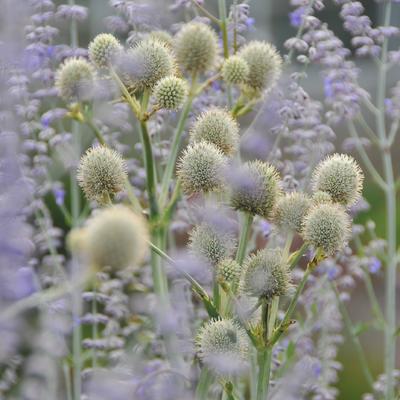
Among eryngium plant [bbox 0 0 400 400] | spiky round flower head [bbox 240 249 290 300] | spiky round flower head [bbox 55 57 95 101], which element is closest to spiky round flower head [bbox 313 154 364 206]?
eryngium plant [bbox 0 0 400 400]

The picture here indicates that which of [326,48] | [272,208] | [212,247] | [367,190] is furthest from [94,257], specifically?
[367,190]

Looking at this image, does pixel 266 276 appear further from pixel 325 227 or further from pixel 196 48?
pixel 196 48

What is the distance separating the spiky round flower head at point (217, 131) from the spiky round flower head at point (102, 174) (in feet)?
0.56

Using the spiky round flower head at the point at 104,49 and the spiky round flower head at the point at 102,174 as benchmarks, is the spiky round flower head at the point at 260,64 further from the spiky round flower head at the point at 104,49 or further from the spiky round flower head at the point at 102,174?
the spiky round flower head at the point at 102,174

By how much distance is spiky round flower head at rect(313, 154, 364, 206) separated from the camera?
1.69m

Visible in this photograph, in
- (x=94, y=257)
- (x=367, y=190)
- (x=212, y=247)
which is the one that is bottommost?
(x=367, y=190)

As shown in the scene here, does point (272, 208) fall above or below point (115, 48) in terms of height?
below

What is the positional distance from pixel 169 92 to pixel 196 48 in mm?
165

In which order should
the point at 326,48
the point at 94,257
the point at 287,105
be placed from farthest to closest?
the point at 326,48
the point at 287,105
the point at 94,257

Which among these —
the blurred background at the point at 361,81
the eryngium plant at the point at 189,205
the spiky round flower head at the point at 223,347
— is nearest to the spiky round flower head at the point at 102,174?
the eryngium plant at the point at 189,205

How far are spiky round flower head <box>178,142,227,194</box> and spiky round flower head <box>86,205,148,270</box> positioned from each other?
321mm

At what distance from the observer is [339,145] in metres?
6.08

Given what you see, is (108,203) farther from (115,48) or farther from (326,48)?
(326,48)

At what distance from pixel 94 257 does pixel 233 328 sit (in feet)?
1.63
